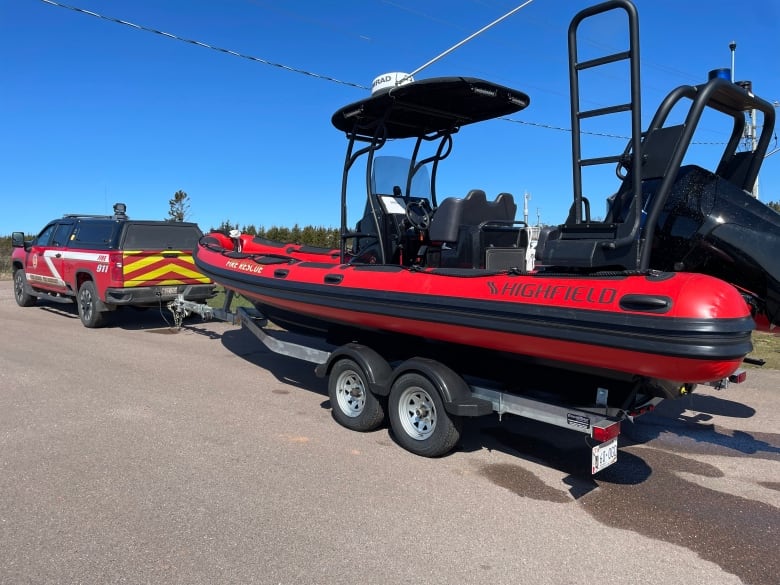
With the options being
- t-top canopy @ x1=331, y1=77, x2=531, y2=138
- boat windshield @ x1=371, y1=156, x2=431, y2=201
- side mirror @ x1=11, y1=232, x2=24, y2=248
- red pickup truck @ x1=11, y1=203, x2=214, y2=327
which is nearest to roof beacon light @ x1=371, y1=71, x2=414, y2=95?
t-top canopy @ x1=331, y1=77, x2=531, y2=138

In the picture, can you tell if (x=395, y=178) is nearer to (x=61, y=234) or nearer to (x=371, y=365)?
(x=371, y=365)

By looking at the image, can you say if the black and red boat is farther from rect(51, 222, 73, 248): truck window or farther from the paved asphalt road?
rect(51, 222, 73, 248): truck window

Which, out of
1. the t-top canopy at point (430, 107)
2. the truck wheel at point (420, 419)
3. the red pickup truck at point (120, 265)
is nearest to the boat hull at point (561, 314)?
the truck wheel at point (420, 419)

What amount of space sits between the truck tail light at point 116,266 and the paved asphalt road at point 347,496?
307 centimetres

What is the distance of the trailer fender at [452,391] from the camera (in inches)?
166

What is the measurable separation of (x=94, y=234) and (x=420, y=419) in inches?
306

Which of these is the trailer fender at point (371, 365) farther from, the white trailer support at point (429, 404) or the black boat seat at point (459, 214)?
the black boat seat at point (459, 214)

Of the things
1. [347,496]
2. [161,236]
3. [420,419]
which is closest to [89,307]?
[161,236]

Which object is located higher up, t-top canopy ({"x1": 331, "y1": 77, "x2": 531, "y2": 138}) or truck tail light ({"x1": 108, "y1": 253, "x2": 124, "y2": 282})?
t-top canopy ({"x1": 331, "y1": 77, "x2": 531, "y2": 138})

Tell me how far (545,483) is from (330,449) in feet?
5.43

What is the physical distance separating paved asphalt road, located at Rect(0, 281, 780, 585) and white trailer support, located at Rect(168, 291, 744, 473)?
19cm

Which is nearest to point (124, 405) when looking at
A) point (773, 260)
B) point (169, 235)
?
point (169, 235)

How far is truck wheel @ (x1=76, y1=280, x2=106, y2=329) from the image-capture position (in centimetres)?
965

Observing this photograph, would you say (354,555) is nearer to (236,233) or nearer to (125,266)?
(236,233)
